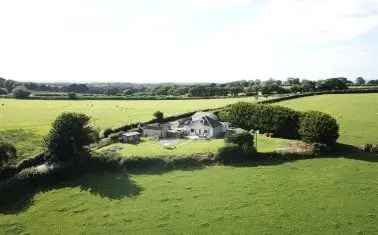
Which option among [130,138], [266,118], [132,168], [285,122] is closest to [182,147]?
[132,168]

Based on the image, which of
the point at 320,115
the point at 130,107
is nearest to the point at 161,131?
the point at 320,115

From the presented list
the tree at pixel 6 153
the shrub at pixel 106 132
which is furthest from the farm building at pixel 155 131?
the tree at pixel 6 153

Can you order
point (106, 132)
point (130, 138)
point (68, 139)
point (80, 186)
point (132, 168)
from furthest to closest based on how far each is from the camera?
point (106, 132) → point (130, 138) → point (68, 139) → point (132, 168) → point (80, 186)

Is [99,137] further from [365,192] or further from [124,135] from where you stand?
[365,192]

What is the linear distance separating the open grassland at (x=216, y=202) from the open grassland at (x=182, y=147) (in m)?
4.72

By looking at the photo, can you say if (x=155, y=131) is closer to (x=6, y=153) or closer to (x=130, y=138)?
(x=130, y=138)

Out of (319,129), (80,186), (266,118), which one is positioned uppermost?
(266,118)

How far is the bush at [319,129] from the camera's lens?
63000 millimetres

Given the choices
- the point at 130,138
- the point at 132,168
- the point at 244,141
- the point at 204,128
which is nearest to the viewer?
the point at 132,168

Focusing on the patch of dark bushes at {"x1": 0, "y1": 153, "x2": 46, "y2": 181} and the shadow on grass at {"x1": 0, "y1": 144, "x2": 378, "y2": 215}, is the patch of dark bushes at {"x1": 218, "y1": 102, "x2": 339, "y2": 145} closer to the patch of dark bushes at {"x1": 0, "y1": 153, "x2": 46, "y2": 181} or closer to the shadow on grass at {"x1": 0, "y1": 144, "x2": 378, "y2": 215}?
the shadow on grass at {"x1": 0, "y1": 144, "x2": 378, "y2": 215}

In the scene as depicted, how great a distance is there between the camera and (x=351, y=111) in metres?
97.5

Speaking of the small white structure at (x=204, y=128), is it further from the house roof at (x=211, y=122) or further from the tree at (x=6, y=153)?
the tree at (x=6, y=153)

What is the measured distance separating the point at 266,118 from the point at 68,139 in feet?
117

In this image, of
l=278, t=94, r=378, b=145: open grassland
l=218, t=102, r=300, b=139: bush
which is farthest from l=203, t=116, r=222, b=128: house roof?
l=278, t=94, r=378, b=145: open grassland
